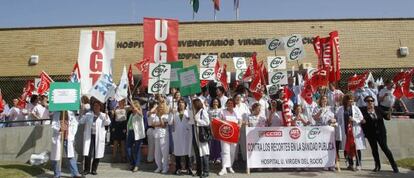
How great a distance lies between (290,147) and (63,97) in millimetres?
5441

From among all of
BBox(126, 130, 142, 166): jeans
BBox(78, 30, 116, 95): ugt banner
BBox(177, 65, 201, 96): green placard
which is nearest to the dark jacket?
BBox(177, 65, 201, 96): green placard

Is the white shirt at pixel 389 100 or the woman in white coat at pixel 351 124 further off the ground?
the white shirt at pixel 389 100

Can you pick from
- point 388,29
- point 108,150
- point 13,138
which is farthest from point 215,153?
point 388,29

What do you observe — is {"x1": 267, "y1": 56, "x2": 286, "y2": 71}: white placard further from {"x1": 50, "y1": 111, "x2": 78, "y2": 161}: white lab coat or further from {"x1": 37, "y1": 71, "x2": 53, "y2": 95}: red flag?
{"x1": 37, "y1": 71, "x2": 53, "y2": 95}: red flag

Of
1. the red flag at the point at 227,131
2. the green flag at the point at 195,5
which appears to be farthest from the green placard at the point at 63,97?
the green flag at the point at 195,5

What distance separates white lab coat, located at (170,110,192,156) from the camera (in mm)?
11836

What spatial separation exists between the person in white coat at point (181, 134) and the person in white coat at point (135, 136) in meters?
0.93

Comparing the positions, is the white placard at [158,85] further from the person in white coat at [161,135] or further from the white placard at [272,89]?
the white placard at [272,89]

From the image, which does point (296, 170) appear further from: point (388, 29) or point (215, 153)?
point (388, 29)

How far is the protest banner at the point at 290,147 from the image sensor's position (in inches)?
472

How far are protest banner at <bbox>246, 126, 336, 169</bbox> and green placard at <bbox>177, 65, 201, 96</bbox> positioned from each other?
5.33ft

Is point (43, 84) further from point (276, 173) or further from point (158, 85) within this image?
point (276, 173)

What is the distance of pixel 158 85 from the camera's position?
13.0 metres

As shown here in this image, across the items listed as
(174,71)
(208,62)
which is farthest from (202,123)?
(208,62)
